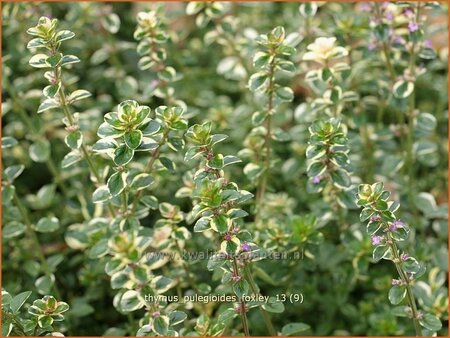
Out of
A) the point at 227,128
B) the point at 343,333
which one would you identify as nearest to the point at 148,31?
the point at 227,128

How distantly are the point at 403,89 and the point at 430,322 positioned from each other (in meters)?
0.78

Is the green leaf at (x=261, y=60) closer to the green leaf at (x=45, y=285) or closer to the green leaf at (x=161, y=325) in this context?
the green leaf at (x=161, y=325)

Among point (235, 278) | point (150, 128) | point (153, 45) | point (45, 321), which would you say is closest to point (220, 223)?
point (235, 278)

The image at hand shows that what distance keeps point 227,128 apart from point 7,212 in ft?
2.68

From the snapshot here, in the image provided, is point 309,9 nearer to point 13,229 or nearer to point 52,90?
point 52,90

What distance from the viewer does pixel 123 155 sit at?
175 cm

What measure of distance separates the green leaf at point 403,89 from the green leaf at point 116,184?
96 centimetres

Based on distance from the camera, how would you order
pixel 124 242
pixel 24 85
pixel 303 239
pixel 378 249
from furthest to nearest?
pixel 24 85 → pixel 303 239 → pixel 124 242 → pixel 378 249

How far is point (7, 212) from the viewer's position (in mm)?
2260

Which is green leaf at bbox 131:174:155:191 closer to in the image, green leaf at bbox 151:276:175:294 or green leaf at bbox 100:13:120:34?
green leaf at bbox 151:276:175:294

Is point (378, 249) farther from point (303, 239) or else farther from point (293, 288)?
point (293, 288)

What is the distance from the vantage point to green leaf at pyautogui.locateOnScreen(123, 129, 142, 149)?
1717 mm

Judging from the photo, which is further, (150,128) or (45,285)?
(45,285)

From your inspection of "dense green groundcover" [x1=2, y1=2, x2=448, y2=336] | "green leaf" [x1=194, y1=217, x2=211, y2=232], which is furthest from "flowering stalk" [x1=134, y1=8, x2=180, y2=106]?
"green leaf" [x1=194, y1=217, x2=211, y2=232]
